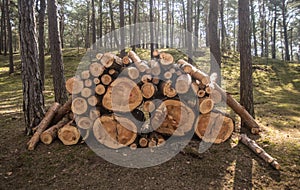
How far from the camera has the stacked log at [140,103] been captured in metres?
4.89

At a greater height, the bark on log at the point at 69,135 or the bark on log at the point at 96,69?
the bark on log at the point at 96,69

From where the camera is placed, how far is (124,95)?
16.0ft

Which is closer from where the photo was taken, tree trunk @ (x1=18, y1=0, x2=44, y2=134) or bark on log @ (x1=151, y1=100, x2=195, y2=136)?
bark on log @ (x1=151, y1=100, x2=195, y2=136)

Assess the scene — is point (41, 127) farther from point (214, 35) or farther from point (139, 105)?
point (214, 35)

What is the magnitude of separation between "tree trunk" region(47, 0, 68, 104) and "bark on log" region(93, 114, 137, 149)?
124 inches

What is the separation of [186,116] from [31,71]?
3201 millimetres

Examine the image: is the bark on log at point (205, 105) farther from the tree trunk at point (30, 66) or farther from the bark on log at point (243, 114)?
the tree trunk at point (30, 66)

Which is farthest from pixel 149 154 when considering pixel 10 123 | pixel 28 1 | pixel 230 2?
pixel 230 2

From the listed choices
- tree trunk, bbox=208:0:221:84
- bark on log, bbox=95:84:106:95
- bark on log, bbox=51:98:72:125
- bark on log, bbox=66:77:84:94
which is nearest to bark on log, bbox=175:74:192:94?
bark on log, bbox=95:84:106:95

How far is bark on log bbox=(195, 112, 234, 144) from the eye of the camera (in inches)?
197

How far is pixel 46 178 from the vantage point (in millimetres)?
4211

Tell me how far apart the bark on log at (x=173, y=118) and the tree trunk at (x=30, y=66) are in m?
2.47

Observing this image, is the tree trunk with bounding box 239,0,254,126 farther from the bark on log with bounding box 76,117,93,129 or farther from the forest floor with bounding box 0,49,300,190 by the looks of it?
the bark on log with bounding box 76,117,93,129

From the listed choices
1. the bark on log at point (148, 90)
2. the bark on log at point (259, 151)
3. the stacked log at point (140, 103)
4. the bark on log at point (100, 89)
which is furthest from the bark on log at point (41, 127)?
the bark on log at point (259, 151)
